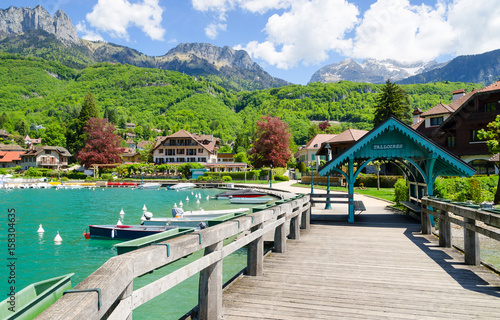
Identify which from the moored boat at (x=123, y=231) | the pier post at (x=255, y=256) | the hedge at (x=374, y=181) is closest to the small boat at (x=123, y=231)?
the moored boat at (x=123, y=231)

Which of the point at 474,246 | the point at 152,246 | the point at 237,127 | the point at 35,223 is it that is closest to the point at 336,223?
the point at 474,246

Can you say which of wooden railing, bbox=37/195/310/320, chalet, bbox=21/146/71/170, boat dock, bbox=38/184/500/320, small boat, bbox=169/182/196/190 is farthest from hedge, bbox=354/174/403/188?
chalet, bbox=21/146/71/170

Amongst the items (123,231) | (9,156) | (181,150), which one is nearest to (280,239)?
(123,231)

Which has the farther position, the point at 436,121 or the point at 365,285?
the point at 436,121

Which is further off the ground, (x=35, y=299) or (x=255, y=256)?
(x=35, y=299)

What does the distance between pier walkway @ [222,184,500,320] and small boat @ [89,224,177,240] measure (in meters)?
9.76

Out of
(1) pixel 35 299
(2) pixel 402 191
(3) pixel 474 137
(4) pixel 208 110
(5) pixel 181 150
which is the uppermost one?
(4) pixel 208 110

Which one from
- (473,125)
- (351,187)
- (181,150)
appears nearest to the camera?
(351,187)

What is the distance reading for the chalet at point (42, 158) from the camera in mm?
95438

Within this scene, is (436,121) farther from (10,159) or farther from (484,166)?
(10,159)

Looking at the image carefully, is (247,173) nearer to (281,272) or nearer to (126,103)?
(281,272)

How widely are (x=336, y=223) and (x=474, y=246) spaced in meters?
6.79

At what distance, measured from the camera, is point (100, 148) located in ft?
277

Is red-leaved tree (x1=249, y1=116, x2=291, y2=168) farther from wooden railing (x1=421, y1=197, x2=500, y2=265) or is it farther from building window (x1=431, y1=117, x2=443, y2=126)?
wooden railing (x1=421, y1=197, x2=500, y2=265)
